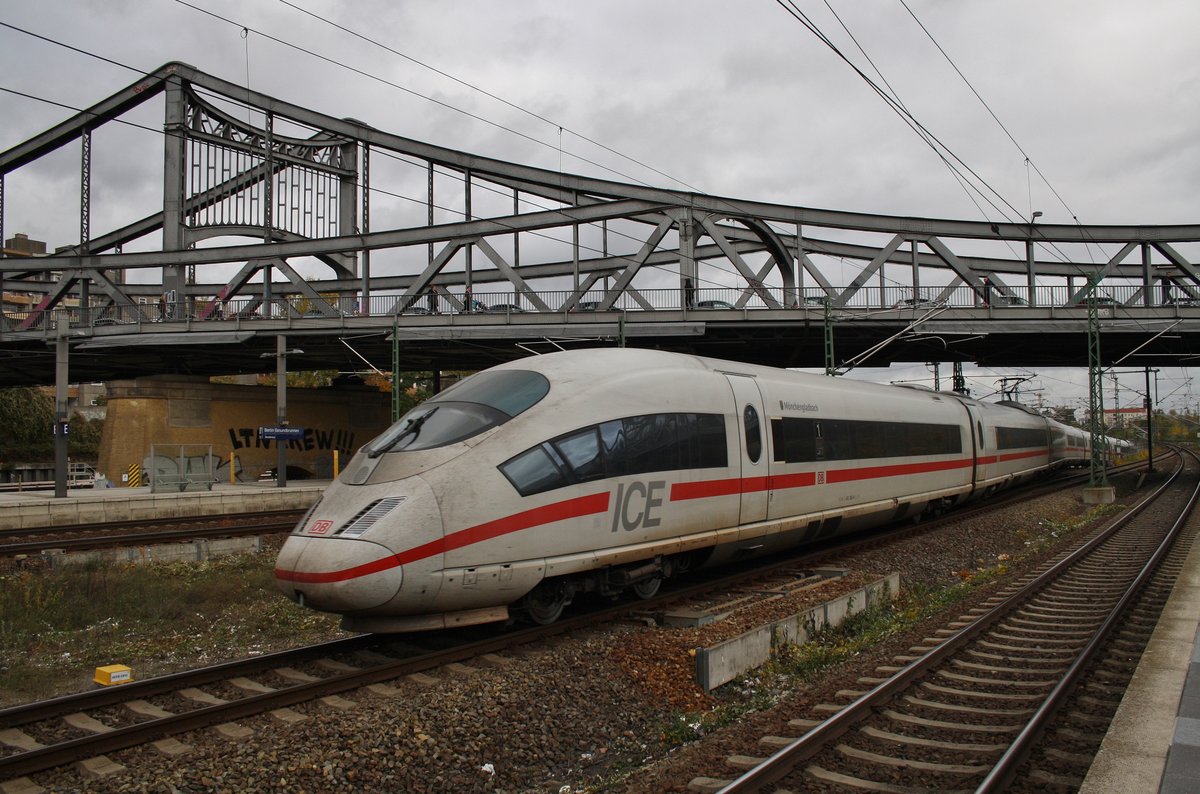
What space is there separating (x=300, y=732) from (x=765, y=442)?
7.60 metres

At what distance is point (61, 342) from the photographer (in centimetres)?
2398

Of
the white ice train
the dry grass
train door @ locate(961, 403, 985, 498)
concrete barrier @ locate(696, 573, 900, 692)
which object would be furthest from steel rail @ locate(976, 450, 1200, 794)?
train door @ locate(961, 403, 985, 498)

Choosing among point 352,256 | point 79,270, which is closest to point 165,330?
point 79,270

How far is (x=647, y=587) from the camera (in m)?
9.98

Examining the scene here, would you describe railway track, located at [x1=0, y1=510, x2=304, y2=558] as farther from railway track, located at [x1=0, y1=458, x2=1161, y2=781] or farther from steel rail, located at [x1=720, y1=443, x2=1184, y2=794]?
steel rail, located at [x1=720, y1=443, x2=1184, y2=794]

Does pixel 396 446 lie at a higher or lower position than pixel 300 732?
higher

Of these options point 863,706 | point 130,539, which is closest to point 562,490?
point 863,706

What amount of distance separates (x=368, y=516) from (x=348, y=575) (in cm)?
58

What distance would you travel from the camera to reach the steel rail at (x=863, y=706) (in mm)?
5117

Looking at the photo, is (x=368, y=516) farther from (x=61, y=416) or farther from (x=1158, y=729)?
(x=61, y=416)

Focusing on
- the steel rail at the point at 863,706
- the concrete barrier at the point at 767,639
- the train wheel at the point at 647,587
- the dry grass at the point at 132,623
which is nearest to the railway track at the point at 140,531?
the dry grass at the point at 132,623

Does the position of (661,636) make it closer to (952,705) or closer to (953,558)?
(952,705)

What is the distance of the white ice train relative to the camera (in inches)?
288

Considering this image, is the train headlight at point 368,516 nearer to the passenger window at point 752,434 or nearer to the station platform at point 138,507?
the passenger window at point 752,434
